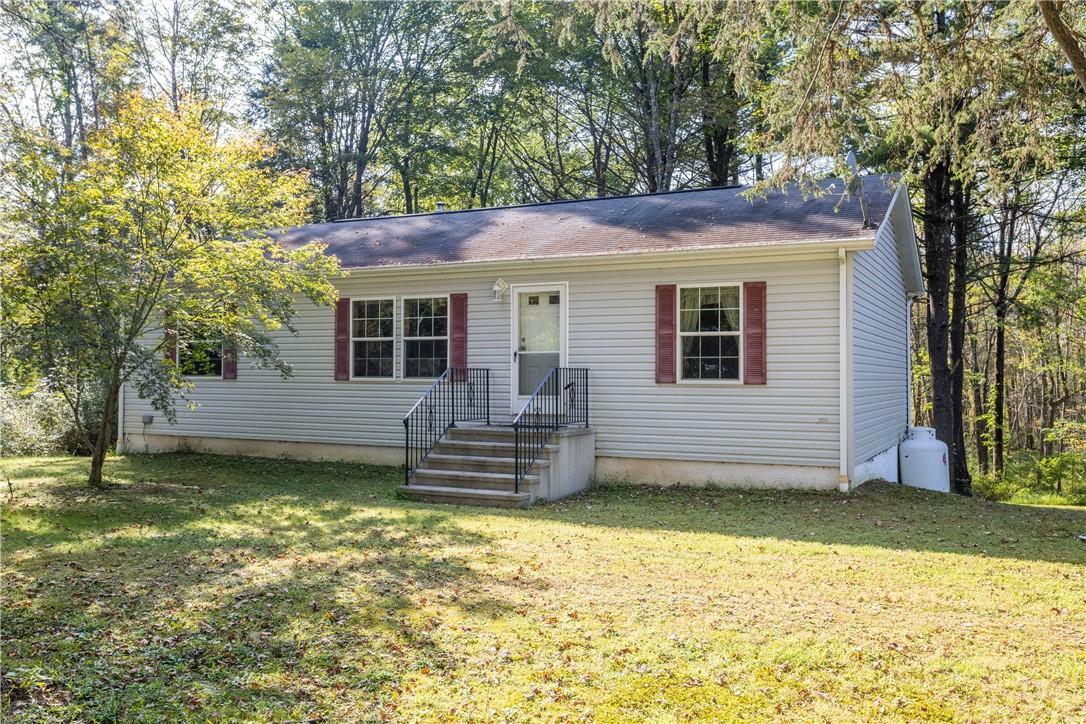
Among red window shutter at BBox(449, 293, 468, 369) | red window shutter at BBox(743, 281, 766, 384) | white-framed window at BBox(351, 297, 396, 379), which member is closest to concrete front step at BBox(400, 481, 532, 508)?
red window shutter at BBox(449, 293, 468, 369)

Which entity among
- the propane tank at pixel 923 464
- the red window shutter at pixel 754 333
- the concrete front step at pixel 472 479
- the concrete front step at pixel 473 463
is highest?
the red window shutter at pixel 754 333

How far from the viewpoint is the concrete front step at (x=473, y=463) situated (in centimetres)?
957

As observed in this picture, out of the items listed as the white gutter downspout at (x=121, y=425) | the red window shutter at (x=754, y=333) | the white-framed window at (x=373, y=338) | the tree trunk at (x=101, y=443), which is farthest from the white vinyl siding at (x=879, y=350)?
the white gutter downspout at (x=121, y=425)

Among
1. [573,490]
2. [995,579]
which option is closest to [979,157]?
[995,579]

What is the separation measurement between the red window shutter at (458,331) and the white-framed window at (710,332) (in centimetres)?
326

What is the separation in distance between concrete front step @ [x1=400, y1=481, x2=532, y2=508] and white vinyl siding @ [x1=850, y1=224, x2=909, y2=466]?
4219 mm

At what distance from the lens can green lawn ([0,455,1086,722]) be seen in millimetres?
3613

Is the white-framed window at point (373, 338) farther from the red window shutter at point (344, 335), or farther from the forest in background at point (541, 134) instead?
the forest in background at point (541, 134)

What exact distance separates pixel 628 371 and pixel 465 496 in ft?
9.64

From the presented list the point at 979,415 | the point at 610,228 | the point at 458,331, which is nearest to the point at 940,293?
the point at 610,228

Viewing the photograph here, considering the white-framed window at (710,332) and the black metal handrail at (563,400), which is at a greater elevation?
the white-framed window at (710,332)

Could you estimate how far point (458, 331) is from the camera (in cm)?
1166

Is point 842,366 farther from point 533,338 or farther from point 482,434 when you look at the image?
point 482,434

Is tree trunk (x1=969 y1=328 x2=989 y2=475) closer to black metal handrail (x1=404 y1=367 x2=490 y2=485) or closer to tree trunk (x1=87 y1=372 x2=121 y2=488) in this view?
black metal handrail (x1=404 y1=367 x2=490 y2=485)
